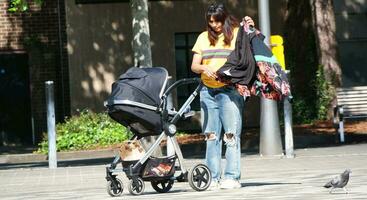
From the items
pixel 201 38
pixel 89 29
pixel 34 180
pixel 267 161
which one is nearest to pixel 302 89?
pixel 89 29

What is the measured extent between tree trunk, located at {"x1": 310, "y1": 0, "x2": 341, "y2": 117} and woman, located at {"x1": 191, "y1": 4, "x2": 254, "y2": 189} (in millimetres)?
13445

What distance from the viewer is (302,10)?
27.0 meters

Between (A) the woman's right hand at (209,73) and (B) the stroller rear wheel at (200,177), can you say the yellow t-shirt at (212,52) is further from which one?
(B) the stroller rear wheel at (200,177)

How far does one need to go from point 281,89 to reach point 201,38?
995 millimetres

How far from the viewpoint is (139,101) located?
10281mm

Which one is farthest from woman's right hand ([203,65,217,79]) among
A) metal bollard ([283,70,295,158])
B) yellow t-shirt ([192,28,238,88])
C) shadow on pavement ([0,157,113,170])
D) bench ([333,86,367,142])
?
bench ([333,86,367,142])

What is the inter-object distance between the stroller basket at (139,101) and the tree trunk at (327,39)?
1359cm

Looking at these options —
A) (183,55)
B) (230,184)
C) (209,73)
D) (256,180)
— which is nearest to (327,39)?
(183,55)

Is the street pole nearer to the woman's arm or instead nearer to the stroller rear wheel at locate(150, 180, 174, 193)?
the stroller rear wheel at locate(150, 180, 174, 193)

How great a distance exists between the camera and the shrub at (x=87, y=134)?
22375 mm

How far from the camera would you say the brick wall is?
27438mm

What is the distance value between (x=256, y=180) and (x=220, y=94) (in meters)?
2.16

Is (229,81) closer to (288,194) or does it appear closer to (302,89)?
(288,194)

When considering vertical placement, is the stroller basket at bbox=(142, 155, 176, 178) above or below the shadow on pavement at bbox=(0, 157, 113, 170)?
above
